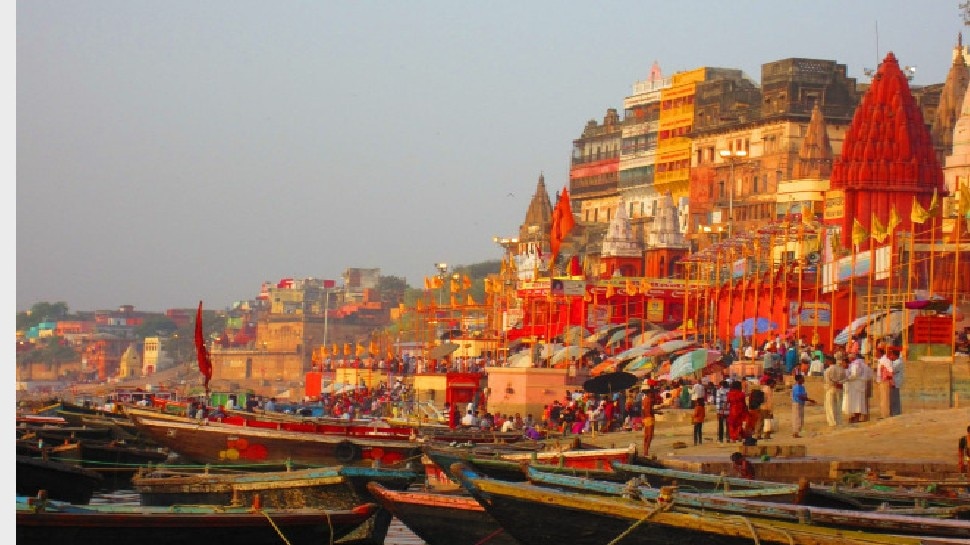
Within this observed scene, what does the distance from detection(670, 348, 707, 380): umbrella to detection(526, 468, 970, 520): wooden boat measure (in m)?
21.8

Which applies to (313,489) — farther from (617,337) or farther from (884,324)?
(617,337)

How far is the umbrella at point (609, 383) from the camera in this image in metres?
36.4

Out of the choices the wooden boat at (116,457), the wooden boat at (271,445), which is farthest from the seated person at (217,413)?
Answer: the wooden boat at (271,445)

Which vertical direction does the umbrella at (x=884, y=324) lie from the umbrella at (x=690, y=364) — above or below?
above

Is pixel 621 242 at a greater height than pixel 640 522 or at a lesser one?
greater

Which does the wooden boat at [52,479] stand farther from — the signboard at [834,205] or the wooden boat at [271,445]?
the signboard at [834,205]

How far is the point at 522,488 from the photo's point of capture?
1434 centimetres

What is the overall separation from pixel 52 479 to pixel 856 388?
10.7m

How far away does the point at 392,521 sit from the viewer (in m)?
23.2

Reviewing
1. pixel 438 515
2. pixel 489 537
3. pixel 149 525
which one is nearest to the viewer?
pixel 149 525

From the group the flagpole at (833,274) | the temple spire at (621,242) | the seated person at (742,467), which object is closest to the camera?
the seated person at (742,467)

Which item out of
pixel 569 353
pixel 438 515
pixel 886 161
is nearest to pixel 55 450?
pixel 438 515

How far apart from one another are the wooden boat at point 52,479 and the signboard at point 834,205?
37603 millimetres

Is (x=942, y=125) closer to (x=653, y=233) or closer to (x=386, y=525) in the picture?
(x=653, y=233)
